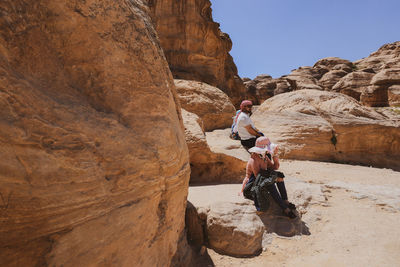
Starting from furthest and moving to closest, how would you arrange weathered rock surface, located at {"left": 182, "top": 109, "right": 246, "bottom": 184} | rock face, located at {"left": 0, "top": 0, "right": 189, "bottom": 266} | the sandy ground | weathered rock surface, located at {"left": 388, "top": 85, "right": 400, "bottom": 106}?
weathered rock surface, located at {"left": 388, "top": 85, "right": 400, "bottom": 106}, weathered rock surface, located at {"left": 182, "top": 109, "right": 246, "bottom": 184}, the sandy ground, rock face, located at {"left": 0, "top": 0, "right": 189, "bottom": 266}

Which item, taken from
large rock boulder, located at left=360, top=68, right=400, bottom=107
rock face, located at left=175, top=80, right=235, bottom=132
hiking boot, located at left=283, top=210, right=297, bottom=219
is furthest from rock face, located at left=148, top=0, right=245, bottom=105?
large rock boulder, located at left=360, top=68, right=400, bottom=107

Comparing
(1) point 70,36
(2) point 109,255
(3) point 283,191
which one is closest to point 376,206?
(3) point 283,191

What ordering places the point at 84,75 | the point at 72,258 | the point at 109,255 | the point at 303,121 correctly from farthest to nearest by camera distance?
the point at 303,121 < the point at 84,75 < the point at 109,255 < the point at 72,258

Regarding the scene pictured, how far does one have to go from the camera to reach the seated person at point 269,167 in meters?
3.60

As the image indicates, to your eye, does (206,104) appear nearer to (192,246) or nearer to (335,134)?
(335,134)

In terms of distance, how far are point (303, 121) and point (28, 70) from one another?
710cm

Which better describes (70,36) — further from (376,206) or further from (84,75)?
(376,206)

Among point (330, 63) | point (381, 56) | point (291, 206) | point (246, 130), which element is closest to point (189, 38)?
point (246, 130)

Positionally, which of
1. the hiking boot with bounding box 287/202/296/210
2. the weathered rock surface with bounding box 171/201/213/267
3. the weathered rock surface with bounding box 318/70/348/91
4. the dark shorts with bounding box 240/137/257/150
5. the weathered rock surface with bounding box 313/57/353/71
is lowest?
the weathered rock surface with bounding box 171/201/213/267

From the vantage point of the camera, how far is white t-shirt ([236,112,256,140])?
549 cm

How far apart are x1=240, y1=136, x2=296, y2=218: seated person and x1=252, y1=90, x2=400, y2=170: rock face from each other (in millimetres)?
2997

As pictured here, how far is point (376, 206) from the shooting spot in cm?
383

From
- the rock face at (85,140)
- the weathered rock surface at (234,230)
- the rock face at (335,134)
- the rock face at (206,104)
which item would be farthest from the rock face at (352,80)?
the rock face at (85,140)

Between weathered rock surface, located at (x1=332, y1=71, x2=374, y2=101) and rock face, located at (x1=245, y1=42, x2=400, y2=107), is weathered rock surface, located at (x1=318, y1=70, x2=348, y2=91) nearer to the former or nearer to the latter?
rock face, located at (x1=245, y1=42, x2=400, y2=107)
